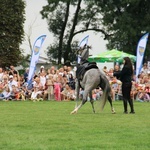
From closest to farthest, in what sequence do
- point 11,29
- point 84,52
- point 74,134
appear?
point 74,134 → point 84,52 → point 11,29

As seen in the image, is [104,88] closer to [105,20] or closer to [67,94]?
[67,94]

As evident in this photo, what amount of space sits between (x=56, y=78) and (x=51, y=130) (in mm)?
16473

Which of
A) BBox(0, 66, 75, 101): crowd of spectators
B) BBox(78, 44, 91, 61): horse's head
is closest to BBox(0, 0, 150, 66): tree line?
BBox(0, 66, 75, 101): crowd of spectators

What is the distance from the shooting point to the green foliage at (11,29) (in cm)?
5016

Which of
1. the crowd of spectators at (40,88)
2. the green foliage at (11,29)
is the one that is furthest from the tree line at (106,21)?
the crowd of spectators at (40,88)

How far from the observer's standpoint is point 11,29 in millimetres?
50750

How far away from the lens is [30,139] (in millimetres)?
10055

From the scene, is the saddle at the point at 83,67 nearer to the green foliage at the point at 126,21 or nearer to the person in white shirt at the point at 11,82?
the person in white shirt at the point at 11,82

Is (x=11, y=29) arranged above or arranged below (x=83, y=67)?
above

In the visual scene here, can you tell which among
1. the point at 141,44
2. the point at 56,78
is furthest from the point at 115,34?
the point at 56,78

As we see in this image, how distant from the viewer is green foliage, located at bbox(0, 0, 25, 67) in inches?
1975

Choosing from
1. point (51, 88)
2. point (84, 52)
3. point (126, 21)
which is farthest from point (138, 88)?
point (126, 21)

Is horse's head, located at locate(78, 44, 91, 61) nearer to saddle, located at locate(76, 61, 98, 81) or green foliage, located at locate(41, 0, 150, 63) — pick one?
saddle, located at locate(76, 61, 98, 81)

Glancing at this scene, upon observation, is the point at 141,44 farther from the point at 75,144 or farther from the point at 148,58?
the point at 75,144
